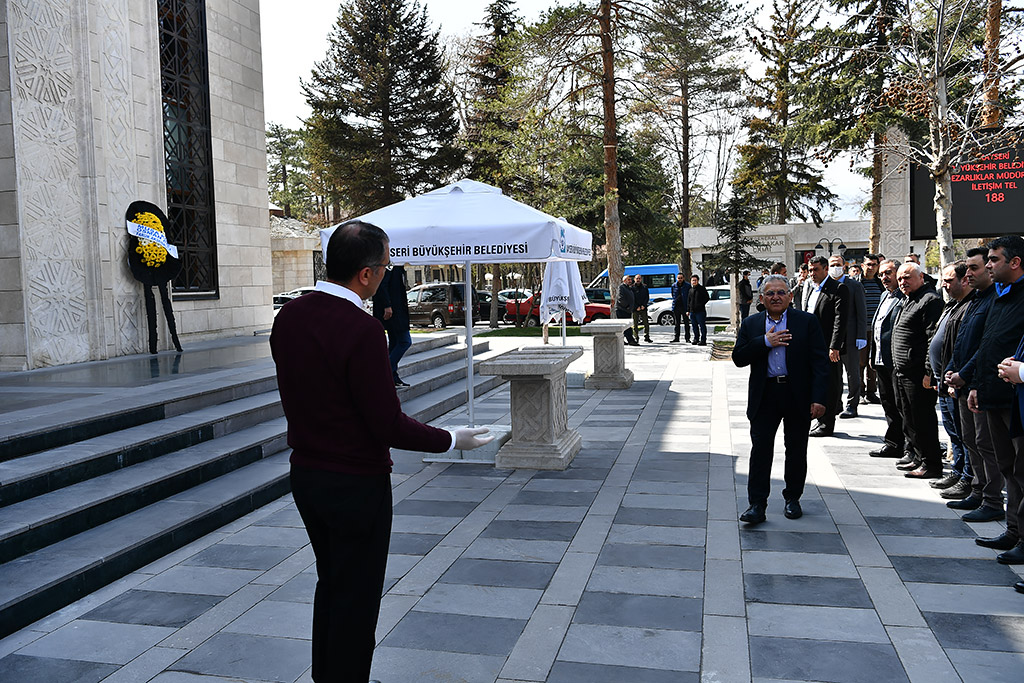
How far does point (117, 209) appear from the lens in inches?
484

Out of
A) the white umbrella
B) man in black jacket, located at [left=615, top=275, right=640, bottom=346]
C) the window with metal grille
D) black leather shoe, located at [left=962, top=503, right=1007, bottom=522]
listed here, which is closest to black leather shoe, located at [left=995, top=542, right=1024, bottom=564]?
black leather shoe, located at [left=962, top=503, right=1007, bottom=522]

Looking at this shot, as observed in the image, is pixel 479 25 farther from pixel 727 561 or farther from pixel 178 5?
pixel 727 561

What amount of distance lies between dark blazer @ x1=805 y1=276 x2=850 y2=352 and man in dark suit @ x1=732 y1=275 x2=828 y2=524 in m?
3.54

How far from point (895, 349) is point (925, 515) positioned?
187cm

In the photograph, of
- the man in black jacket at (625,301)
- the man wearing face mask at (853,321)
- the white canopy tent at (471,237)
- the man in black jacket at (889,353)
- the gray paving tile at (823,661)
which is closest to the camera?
the gray paving tile at (823,661)

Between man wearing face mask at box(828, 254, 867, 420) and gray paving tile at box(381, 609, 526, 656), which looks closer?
gray paving tile at box(381, 609, 526, 656)

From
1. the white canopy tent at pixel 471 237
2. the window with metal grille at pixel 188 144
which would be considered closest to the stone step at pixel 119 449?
the white canopy tent at pixel 471 237

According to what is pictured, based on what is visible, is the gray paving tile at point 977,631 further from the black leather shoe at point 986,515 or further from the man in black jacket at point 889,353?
the man in black jacket at point 889,353

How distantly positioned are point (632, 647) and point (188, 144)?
14.1 metres

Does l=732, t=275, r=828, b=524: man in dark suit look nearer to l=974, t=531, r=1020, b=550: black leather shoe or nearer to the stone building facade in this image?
l=974, t=531, r=1020, b=550: black leather shoe

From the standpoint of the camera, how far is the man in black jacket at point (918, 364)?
7129 mm

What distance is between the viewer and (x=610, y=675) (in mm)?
3643

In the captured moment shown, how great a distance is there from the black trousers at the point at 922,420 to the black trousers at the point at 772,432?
1.89m

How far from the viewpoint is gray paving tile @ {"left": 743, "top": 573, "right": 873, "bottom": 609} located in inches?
176
